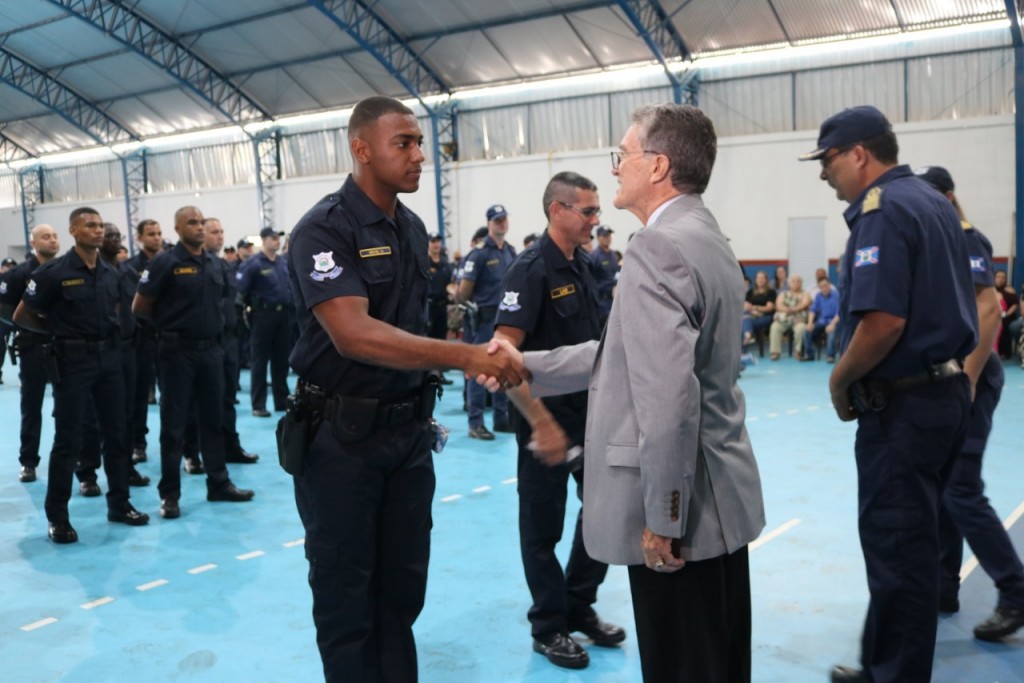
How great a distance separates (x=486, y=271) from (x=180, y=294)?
9.92 ft

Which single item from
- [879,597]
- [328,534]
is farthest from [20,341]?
[879,597]

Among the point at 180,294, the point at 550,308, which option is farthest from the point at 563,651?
the point at 180,294

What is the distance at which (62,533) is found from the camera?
4.91 m

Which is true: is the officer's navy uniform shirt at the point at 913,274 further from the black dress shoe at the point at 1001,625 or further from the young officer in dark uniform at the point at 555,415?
the black dress shoe at the point at 1001,625

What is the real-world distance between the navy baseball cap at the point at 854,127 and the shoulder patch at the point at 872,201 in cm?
18

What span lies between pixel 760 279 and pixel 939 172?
10.7 meters

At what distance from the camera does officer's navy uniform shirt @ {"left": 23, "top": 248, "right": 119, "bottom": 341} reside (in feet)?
16.5

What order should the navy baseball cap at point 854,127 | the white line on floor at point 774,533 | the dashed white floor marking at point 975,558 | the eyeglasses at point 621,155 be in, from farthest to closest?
the white line on floor at point 774,533
the dashed white floor marking at point 975,558
the navy baseball cap at point 854,127
the eyeglasses at point 621,155

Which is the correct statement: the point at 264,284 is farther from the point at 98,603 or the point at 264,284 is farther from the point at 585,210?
the point at 585,210

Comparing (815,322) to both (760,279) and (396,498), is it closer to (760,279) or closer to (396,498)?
(760,279)

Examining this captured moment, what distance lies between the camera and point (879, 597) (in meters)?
2.76

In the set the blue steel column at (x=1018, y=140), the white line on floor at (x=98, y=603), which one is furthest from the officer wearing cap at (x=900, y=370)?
the blue steel column at (x=1018, y=140)

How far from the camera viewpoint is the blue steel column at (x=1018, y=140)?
13180 mm

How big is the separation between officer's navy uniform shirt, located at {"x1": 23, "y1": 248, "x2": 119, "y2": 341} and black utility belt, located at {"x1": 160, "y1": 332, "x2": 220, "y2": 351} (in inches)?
12.3
